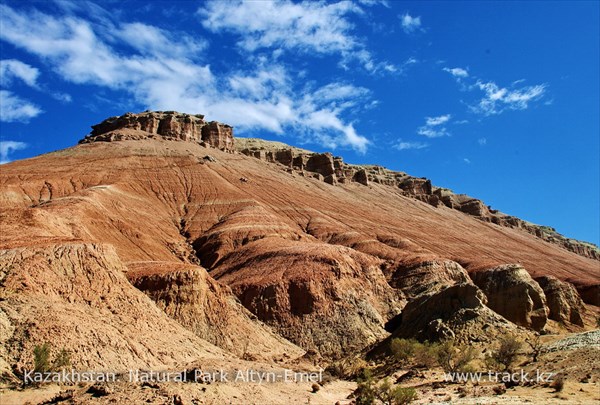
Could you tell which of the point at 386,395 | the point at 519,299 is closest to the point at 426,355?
the point at 386,395

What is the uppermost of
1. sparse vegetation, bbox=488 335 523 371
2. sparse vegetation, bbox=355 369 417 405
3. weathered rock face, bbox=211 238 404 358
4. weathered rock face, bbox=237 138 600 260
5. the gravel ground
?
weathered rock face, bbox=237 138 600 260

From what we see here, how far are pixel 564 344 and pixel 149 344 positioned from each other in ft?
Answer: 78.8

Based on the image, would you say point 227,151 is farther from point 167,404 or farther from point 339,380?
point 167,404

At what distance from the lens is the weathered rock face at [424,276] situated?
60.4 m

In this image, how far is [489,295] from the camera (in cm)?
5647

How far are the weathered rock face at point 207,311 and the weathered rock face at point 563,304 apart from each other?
35270 millimetres

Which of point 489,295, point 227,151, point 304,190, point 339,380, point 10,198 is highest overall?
point 227,151

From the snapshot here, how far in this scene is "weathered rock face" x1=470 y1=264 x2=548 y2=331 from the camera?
50.0 m

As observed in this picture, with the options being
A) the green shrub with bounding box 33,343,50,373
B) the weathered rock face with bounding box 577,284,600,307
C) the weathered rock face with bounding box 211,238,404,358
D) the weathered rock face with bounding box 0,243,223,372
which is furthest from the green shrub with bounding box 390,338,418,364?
the weathered rock face with bounding box 577,284,600,307

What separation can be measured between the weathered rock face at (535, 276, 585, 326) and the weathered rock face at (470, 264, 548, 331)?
30.4 feet

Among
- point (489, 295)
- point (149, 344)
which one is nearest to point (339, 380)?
point (149, 344)

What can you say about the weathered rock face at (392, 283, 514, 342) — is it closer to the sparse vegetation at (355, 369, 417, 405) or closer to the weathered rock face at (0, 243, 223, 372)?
the sparse vegetation at (355, 369, 417, 405)

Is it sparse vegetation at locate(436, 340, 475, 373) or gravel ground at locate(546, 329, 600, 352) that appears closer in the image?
sparse vegetation at locate(436, 340, 475, 373)

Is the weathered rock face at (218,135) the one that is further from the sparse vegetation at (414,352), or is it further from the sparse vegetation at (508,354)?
the sparse vegetation at (508,354)
